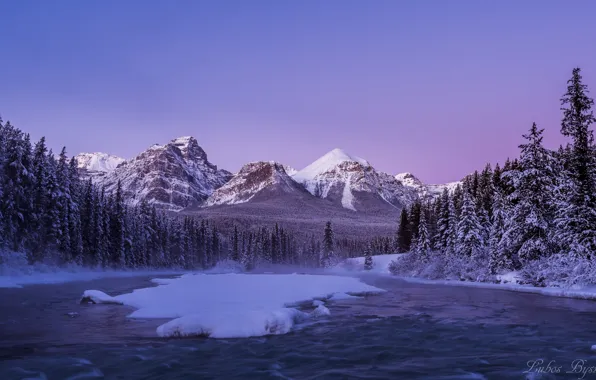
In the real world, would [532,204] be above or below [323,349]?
above

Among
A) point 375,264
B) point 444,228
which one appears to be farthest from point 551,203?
point 375,264

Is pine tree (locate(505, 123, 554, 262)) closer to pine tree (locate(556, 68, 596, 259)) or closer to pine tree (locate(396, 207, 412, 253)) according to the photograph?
pine tree (locate(556, 68, 596, 259))

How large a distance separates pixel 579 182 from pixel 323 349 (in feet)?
104

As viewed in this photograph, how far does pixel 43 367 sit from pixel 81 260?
58.9m

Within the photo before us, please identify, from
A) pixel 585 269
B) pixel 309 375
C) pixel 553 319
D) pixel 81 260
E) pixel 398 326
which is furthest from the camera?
pixel 81 260

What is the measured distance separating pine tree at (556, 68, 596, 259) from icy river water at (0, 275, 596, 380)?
638 inches

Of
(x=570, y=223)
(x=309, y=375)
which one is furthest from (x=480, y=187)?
(x=309, y=375)

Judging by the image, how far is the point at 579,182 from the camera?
3566 centimetres

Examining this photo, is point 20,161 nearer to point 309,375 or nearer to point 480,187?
point 309,375

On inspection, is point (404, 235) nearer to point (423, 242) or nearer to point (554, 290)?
point (423, 242)

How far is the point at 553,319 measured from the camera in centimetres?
1941

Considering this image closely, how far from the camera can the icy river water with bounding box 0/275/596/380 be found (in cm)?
1034

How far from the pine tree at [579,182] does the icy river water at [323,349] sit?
1621 centimetres

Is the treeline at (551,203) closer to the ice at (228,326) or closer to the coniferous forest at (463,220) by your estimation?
the coniferous forest at (463,220)
